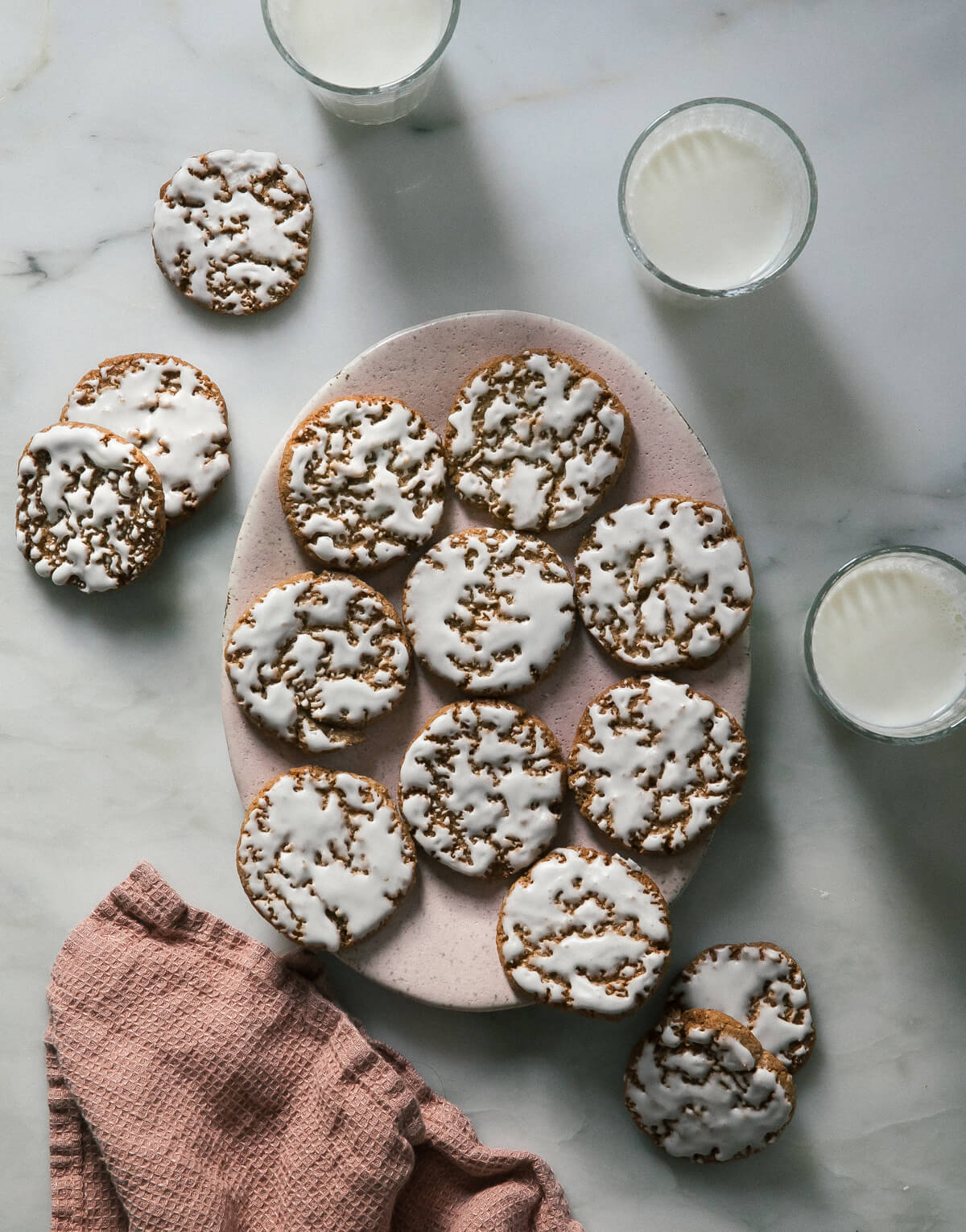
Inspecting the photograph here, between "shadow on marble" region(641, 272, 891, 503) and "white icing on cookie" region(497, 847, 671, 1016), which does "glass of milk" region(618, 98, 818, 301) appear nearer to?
"shadow on marble" region(641, 272, 891, 503)

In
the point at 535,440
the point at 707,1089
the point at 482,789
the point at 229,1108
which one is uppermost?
the point at 535,440

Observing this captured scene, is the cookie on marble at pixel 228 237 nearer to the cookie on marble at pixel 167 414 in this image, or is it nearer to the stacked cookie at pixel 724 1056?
the cookie on marble at pixel 167 414

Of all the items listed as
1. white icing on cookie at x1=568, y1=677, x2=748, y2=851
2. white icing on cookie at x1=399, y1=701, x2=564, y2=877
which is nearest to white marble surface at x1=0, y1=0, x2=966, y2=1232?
white icing on cookie at x1=568, y1=677, x2=748, y2=851

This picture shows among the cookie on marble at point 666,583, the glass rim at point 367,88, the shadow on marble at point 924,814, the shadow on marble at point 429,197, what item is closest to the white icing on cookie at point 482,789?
the cookie on marble at point 666,583

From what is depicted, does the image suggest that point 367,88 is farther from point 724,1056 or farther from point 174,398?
point 724,1056

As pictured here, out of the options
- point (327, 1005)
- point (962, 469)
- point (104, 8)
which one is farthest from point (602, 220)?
point (327, 1005)

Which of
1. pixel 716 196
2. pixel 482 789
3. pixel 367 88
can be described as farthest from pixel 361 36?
pixel 482 789

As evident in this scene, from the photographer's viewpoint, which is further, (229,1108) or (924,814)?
(924,814)
